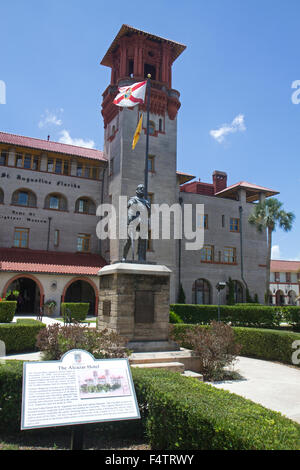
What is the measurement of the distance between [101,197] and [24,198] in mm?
6760

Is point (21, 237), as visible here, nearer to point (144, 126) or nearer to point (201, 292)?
point (144, 126)

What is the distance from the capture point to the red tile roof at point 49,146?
30.8 m

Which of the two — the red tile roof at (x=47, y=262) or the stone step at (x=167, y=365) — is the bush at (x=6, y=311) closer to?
the red tile roof at (x=47, y=262)

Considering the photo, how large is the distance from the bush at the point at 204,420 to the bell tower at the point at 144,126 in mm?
22164

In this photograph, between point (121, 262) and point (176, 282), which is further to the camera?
point (176, 282)

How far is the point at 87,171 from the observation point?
3331 centimetres

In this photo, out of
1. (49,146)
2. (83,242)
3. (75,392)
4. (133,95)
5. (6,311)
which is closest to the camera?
(75,392)

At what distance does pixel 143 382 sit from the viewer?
606cm

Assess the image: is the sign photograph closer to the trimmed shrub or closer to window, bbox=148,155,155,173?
the trimmed shrub

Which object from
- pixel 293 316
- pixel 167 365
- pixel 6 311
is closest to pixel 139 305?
pixel 167 365

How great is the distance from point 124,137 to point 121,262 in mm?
19578

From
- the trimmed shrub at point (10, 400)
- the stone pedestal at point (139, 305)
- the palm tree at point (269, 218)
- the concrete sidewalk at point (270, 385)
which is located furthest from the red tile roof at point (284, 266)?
the trimmed shrub at point (10, 400)
